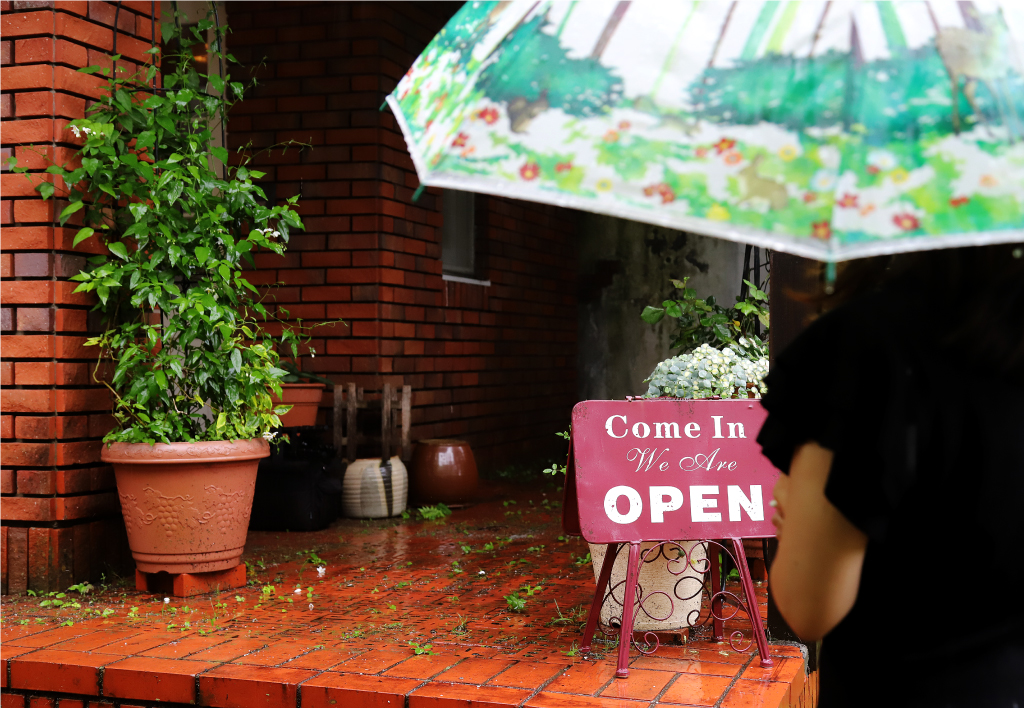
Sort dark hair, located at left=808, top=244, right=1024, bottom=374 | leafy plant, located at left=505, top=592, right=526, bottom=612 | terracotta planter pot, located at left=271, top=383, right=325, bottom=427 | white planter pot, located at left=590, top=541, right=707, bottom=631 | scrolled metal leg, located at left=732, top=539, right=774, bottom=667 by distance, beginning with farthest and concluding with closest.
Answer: terracotta planter pot, located at left=271, top=383, right=325, bottom=427 < leafy plant, located at left=505, top=592, right=526, bottom=612 < white planter pot, located at left=590, top=541, right=707, bottom=631 < scrolled metal leg, located at left=732, top=539, right=774, bottom=667 < dark hair, located at left=808, top=244, right=1024, bottom=374

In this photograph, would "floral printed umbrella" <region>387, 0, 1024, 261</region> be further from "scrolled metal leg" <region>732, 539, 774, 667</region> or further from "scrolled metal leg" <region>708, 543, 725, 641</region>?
"scrolled metal leg" <region>708, 543, 725, 641</region>

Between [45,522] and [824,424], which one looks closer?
[824,424]

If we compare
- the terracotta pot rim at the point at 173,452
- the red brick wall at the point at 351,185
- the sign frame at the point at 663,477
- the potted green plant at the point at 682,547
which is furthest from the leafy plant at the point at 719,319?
the red brick wall at the point at 351,185

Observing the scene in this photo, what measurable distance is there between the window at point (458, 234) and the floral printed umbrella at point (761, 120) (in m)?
6.08

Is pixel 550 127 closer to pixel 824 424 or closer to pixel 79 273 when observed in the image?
pixel 824 424

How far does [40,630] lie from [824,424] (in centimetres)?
316

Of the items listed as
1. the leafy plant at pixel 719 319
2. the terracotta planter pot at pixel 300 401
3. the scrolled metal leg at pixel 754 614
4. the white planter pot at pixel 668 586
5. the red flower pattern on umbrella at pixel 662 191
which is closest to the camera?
the red flower pattern on umbrella at pixel 662 191

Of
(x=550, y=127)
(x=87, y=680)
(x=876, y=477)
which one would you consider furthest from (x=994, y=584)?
(x=87, y=680)

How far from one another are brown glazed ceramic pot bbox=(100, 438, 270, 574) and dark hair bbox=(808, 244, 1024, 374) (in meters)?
3.24

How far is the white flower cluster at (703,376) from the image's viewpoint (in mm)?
3363

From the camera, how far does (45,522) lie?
3961mm

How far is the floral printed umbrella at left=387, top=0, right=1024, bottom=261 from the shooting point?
3.63 feet

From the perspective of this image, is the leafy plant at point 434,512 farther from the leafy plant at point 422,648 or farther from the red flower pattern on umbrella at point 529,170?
the red flower pattern on umbrella at point 529,170

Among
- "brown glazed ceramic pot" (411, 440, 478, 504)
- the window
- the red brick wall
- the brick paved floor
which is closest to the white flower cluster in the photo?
the brick paved floor
